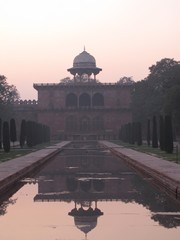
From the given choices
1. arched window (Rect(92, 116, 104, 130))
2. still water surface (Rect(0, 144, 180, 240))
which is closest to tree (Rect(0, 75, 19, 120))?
arched window (Rect(92, 116, 104, 130))

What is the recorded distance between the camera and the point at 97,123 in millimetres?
79812

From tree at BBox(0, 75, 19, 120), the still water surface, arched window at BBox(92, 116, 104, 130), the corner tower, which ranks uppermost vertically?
the corner tower

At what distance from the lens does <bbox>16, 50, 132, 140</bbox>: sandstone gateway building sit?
262 ft

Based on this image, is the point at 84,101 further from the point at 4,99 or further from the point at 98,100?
the point at 4,99

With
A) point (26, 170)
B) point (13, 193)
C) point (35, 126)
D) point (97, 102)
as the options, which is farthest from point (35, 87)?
point (13, 193)

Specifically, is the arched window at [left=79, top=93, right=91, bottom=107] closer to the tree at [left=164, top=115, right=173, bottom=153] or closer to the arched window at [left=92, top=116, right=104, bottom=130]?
the arched window at [left=92, top=116, right=104, bottom=130]

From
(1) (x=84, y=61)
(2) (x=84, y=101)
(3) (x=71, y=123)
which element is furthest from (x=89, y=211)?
(2) (x=84, y=101)

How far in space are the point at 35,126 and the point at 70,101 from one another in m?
36.6

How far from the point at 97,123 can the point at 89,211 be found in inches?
2776

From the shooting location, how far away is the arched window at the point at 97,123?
79.8m

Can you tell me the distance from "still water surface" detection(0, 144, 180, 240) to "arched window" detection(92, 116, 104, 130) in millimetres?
65028

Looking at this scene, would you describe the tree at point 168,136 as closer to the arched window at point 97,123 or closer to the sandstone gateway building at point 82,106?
the sandstone gateway building at point 82,106

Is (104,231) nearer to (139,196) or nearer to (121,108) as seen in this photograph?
(139,196)

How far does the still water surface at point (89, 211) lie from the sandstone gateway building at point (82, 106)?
64352 mm
